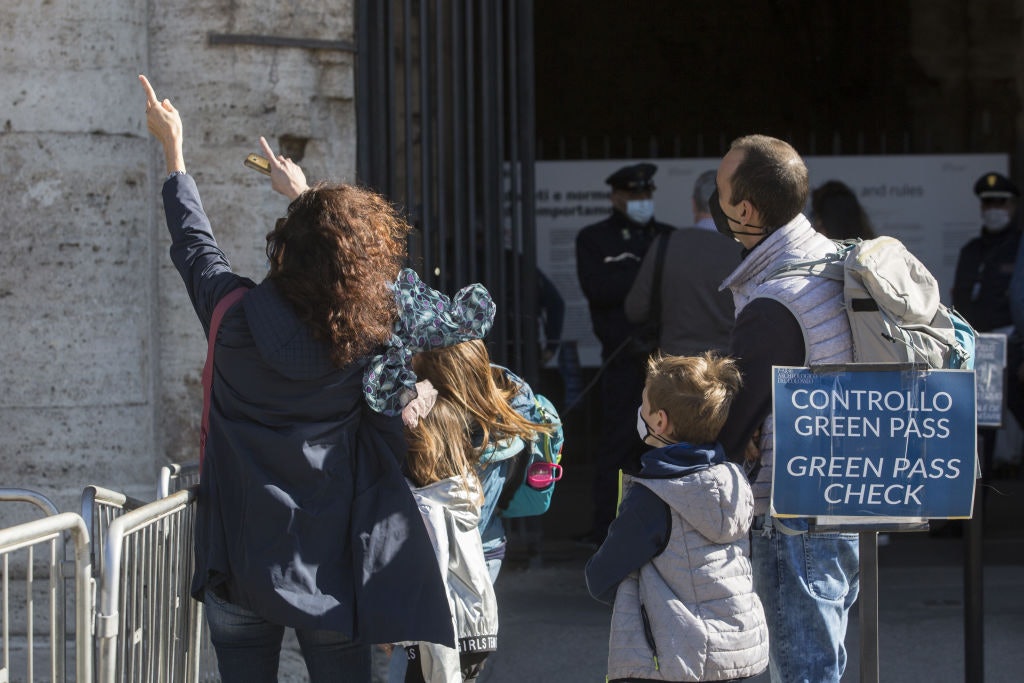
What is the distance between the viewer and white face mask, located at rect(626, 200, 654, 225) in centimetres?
644

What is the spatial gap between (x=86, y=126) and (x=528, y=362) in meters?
2.08

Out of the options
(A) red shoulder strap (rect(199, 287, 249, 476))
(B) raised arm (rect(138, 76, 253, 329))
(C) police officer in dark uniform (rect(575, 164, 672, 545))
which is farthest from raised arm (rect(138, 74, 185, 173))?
(C) police officer in dark uniform (rect(575, 164, 672, 545))

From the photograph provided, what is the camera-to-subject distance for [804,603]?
3168mm

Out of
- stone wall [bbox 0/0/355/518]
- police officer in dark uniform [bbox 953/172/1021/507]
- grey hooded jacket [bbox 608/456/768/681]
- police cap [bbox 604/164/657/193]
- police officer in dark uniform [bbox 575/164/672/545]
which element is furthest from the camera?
police officer in dark uniform [bbox 953/172/1021/507]

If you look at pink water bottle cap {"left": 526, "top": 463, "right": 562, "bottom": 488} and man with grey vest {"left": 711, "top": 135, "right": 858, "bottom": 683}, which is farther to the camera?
pink water bottle cap {"left": 526, "top": 463, "right": 562, "bottom": 488}

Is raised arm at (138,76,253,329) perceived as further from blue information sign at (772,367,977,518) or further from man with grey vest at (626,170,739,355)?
man with grey vest at (626,170,739,355)

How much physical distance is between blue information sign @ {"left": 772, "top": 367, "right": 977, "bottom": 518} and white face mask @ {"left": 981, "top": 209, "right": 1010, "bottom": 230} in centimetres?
448

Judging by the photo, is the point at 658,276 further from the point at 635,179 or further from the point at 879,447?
the point at 879,447

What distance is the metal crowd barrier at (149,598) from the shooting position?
9.33ft

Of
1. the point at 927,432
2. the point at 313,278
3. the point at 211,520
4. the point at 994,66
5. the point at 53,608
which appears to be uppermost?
the point at 994,66

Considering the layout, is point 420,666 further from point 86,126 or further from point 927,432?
point 86,126

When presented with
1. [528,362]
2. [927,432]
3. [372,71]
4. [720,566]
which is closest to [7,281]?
[372,71]

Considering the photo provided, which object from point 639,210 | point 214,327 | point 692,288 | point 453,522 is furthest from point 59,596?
point 639,210

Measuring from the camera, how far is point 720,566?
9.98 feet
